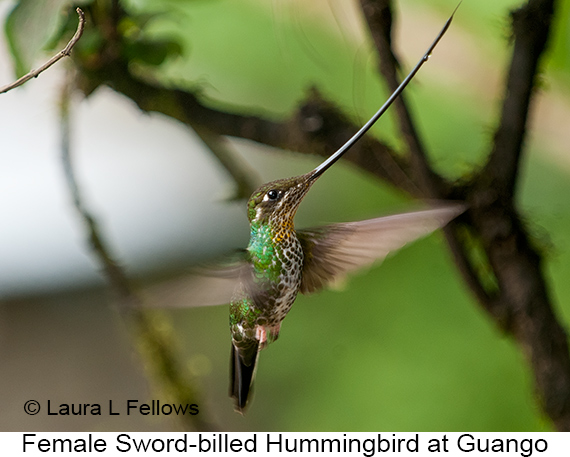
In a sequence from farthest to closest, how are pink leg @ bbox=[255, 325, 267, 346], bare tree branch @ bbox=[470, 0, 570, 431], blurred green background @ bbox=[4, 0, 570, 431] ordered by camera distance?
1. blurred green background @ bbox=[4, 0, 570, 431]
2. bare tree branch @ bbox=[470, 0, 570, 431]
3. pink leg @ bbox=[255, 325, 267, 346]

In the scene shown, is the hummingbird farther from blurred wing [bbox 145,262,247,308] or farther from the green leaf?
the green leaf

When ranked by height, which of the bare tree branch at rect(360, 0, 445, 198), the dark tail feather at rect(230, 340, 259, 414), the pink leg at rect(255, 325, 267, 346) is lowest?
the dark tail feather at rect(230, 340, 259, 414)

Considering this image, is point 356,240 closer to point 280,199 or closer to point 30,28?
point 280,199

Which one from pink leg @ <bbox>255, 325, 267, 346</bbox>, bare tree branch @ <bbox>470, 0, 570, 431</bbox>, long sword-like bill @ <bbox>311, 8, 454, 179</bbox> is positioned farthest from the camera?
bare tree branch @ <bbox>470, 0, 570, 431</bbox>

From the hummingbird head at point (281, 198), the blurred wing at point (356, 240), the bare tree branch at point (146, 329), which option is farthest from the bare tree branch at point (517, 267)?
the bare tree branch at point (146, 329)

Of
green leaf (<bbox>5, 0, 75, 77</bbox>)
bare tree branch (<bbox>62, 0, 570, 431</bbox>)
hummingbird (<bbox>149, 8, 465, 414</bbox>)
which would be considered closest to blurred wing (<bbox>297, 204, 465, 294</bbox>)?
hummingbird (<bbox>149, 8, 465, 414</bbox>)

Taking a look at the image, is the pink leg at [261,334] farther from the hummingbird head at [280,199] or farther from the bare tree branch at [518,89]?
the bare tree branch at [518,89]
